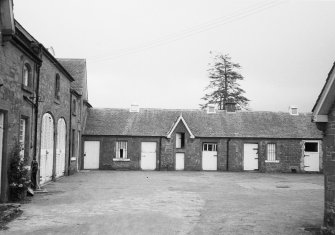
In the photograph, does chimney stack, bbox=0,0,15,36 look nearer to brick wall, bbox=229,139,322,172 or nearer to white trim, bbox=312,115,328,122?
white trim, bbox=312,115,328,122

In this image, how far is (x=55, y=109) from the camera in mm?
20234

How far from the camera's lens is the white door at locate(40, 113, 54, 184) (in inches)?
722

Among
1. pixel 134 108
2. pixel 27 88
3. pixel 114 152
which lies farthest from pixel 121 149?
pixel 27 88

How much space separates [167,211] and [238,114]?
973 inches

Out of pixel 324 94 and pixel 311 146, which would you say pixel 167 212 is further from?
pixel 311 146

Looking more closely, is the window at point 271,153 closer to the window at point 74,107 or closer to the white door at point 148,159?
the white door at point 148,159

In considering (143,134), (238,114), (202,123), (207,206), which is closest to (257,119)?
(238,114)

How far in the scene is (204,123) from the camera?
111 feet

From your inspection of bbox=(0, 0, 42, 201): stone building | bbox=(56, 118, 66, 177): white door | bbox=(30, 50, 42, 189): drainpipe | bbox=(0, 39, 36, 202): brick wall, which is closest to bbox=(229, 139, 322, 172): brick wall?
bbox=(56, 118, 66, 177): white door

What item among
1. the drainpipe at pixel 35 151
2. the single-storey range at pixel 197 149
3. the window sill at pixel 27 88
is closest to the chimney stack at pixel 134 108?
the single-storey range at pixel 197 149

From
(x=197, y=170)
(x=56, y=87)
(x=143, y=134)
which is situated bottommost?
(x=197, y=170)

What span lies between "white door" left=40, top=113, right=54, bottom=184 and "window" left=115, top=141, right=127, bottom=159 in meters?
12.1

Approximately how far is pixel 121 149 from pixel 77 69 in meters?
7.87

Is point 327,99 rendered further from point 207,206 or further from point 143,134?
point 143,134
